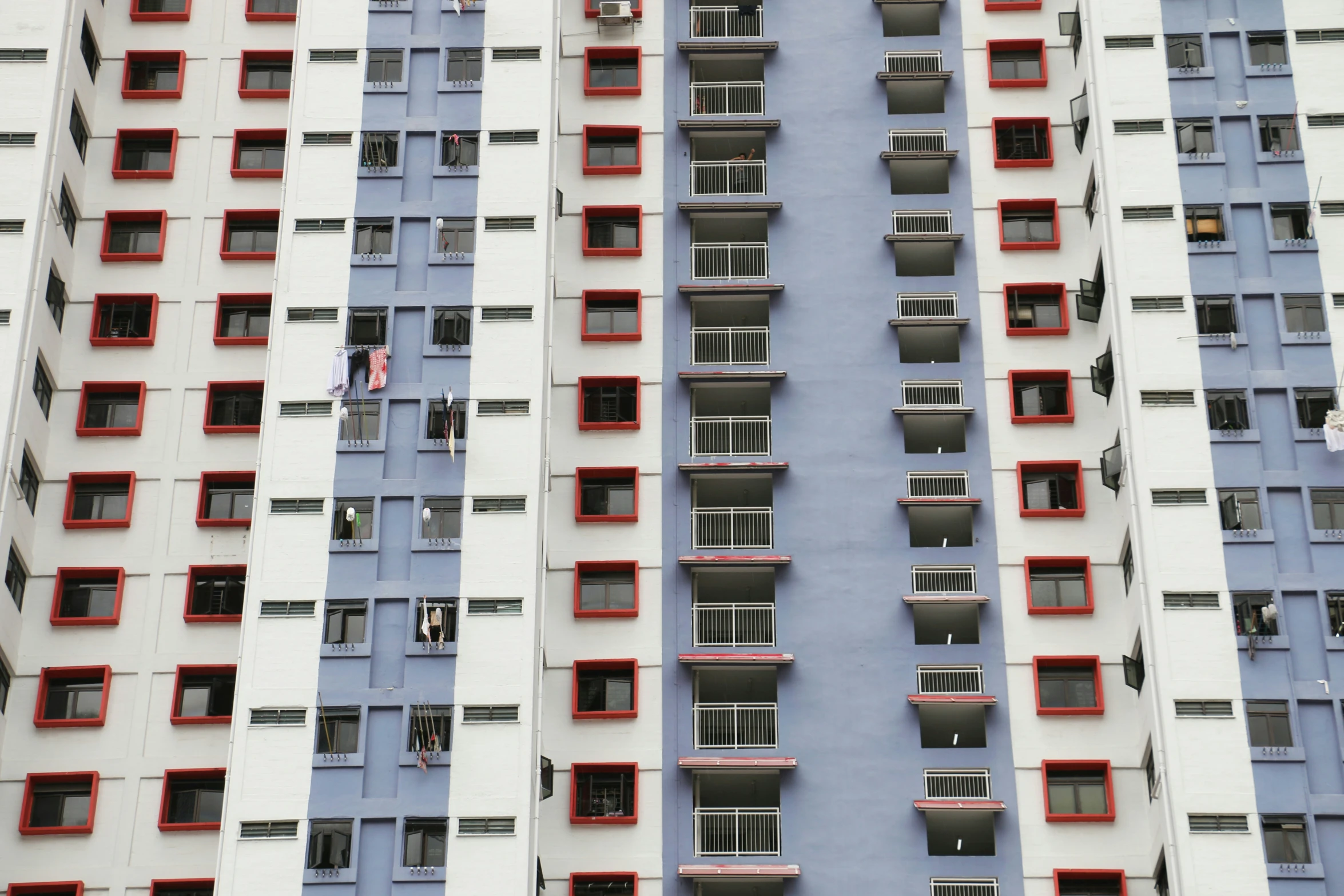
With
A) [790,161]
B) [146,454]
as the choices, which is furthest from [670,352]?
[146,454]

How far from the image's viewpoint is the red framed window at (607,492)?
6106 cm

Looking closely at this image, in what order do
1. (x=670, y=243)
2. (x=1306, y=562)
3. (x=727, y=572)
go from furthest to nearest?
(x=670, y=243), (x=727, y=572), (x=1306, y=562)

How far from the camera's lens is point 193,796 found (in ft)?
188

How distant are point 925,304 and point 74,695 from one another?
97.2 ft

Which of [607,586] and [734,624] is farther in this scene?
[607,586]

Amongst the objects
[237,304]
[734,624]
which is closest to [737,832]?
[734,624]

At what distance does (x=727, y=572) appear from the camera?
60531 millimetres

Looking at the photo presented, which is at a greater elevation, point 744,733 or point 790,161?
point 790,161

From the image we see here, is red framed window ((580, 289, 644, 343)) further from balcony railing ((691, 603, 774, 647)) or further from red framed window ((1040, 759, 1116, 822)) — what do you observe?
red framed window ((1040, 759, 1116, 822))

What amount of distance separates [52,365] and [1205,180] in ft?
122

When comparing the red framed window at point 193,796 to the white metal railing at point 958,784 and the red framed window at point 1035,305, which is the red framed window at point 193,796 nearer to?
the white metal railing at point 958,784

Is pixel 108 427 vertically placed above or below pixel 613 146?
below

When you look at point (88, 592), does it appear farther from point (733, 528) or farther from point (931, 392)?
point (931, 392)

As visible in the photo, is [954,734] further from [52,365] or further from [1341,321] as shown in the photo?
[52,365]
